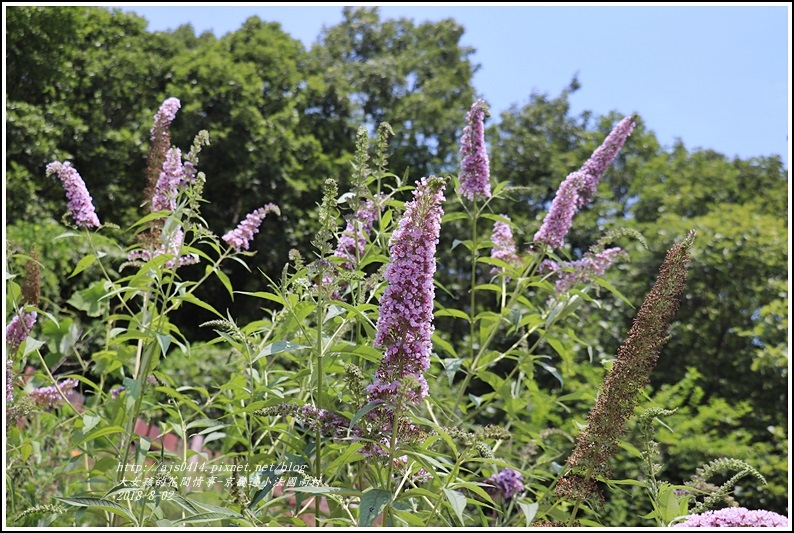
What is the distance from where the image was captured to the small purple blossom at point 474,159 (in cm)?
255

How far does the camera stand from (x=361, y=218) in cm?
243

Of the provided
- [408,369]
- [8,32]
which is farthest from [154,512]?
[8,32]

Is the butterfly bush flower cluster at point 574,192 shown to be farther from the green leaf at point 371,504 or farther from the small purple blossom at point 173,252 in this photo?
the green leaf at point 371,504

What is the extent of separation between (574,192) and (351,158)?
606cm

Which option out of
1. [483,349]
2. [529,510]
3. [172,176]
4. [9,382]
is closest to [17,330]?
[9,382]

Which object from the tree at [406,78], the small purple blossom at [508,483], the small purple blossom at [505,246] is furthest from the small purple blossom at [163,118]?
the tree at [406,78]

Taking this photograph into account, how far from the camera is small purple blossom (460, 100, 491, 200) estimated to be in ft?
8.38

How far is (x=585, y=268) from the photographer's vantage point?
111 inches

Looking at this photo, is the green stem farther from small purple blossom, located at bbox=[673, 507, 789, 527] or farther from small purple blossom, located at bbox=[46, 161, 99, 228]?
small purple blossom, located at bbox=[46, 161, 99, 228]

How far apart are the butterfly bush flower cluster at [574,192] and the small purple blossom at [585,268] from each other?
14 cm

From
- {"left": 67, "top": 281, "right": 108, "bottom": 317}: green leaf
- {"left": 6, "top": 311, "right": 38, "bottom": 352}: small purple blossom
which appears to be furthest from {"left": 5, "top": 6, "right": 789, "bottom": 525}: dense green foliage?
{"left": 6, "top": 311, "right": 38, "bottom": 352}: small purple blossom

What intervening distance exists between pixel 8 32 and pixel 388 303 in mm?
11740

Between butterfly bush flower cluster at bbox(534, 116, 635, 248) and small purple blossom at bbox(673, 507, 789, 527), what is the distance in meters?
1.19

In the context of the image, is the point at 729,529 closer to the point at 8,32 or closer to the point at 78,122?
the point at 78,122
